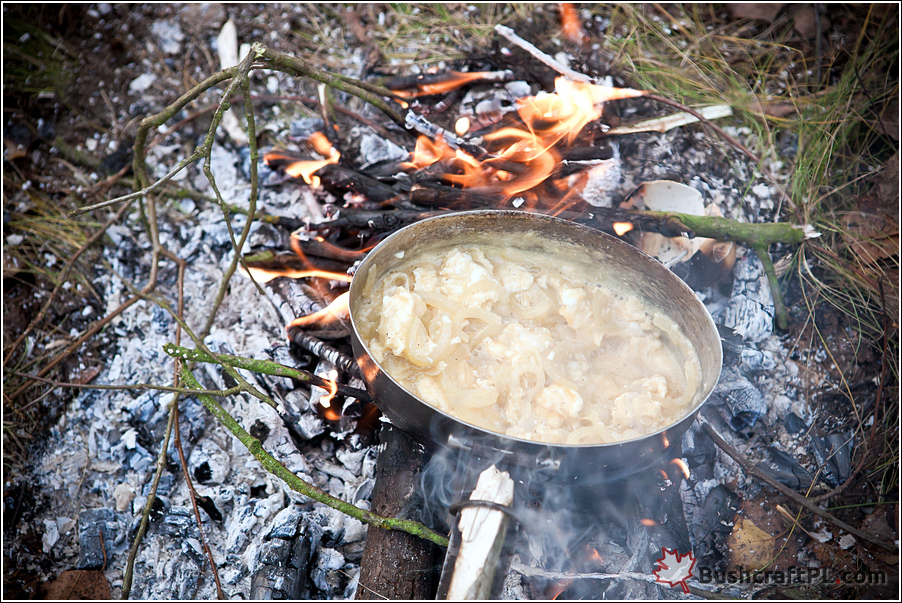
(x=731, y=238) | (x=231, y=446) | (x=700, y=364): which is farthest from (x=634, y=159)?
(x=231, y=446)

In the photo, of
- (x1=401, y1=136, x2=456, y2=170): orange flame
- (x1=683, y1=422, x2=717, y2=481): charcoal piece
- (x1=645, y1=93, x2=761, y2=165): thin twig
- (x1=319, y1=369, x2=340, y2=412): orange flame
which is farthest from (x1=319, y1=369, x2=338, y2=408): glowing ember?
(x1=645, y1=93, x2=761, y2=165): thin twig

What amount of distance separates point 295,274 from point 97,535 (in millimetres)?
1641

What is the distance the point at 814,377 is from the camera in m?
3.05

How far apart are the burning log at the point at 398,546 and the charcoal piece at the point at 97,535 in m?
1.32

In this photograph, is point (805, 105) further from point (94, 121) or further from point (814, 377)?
point (94, 121)

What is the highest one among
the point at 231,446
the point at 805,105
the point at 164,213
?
the point at 164,213

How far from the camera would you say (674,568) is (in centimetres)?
241

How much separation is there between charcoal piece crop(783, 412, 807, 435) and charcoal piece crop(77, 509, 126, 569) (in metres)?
3.51

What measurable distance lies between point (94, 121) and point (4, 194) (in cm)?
86

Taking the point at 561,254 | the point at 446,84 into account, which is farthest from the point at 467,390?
the point at 446,84

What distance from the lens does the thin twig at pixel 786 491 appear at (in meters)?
2.51

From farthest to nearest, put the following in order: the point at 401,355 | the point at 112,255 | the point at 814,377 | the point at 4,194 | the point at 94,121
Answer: the point at 94,121 < the point at 4,194 < the point at 112,255 < the point at 814,377 < the point at 401,355

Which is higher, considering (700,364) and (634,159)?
(634,159)

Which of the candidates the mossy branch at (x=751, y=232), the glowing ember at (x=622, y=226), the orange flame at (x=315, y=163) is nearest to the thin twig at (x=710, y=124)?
the mossy branch at (x=751, y=232)
